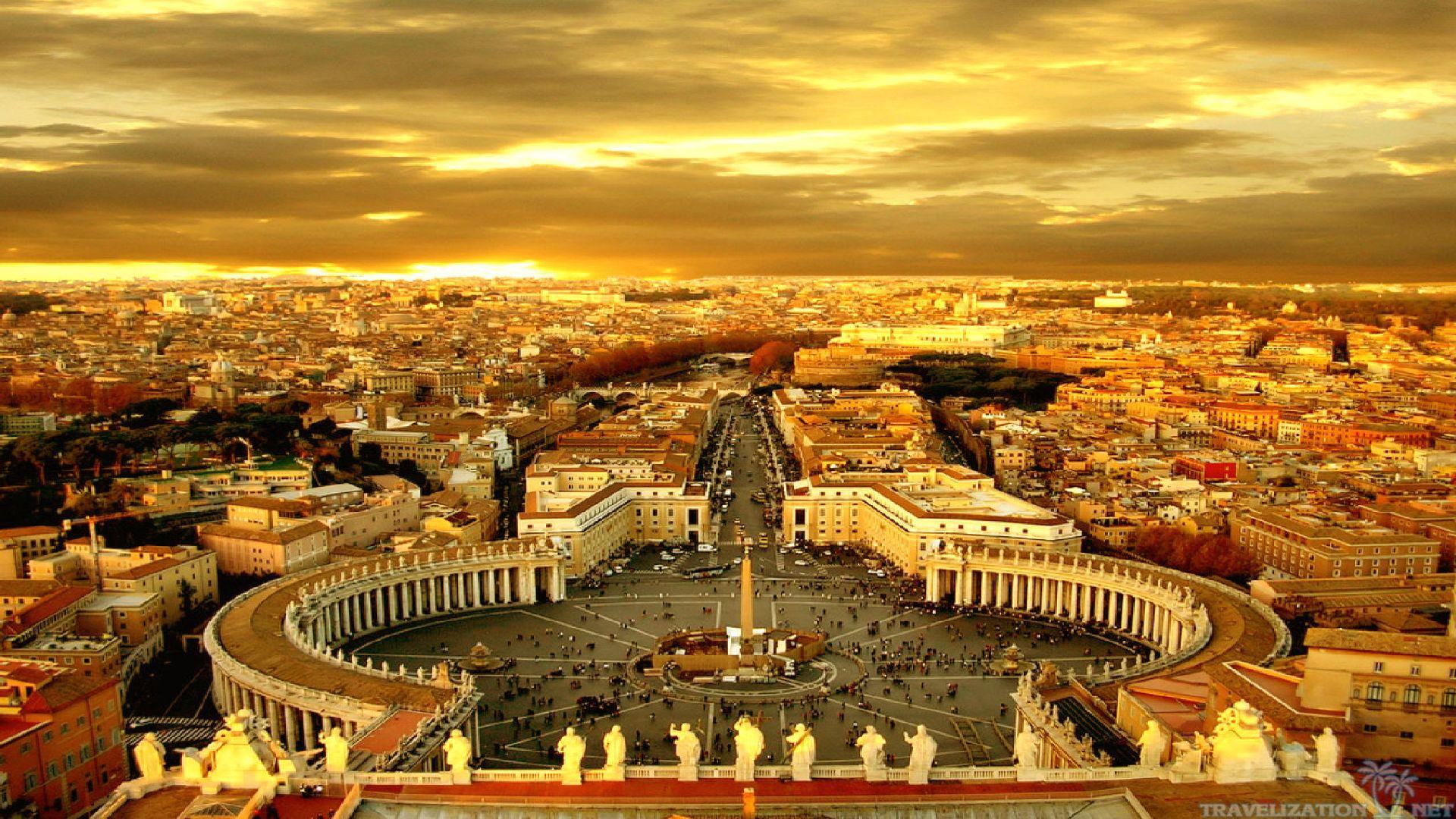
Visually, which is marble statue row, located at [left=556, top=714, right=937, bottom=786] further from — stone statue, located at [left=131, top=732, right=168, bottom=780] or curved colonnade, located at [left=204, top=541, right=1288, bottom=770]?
curved colonnade, located at [left=204, top=541, right=1288, bottom=770]

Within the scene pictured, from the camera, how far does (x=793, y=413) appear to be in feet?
289

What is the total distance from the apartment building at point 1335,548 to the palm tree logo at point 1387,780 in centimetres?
2651

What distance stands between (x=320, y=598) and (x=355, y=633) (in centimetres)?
251

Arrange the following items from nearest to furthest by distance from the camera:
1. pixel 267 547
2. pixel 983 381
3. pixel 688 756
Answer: pixel 688 756
pixel 267 547
pixel 983 381

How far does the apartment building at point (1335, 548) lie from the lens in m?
45.1

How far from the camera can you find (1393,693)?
22.0m

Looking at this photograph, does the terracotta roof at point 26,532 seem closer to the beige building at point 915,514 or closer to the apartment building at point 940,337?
the beige building at point 915,514

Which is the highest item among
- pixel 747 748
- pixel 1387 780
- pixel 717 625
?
pixel 747 748

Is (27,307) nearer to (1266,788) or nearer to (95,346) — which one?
(95,346)

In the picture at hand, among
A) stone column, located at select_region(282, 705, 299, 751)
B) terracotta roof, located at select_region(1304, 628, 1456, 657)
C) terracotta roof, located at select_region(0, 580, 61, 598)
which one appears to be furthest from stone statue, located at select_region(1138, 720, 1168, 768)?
terracotta roof, located at select_region(0, 580, 61, 598)

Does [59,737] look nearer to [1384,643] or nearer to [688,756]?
[688,756]

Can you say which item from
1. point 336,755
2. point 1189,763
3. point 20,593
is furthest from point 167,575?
point 1189,763

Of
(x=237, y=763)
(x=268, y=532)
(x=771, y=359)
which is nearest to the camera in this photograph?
(x=237, y=763)

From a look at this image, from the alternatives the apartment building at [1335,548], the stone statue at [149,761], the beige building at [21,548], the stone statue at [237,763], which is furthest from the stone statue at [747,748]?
the beige building at [21,548]
